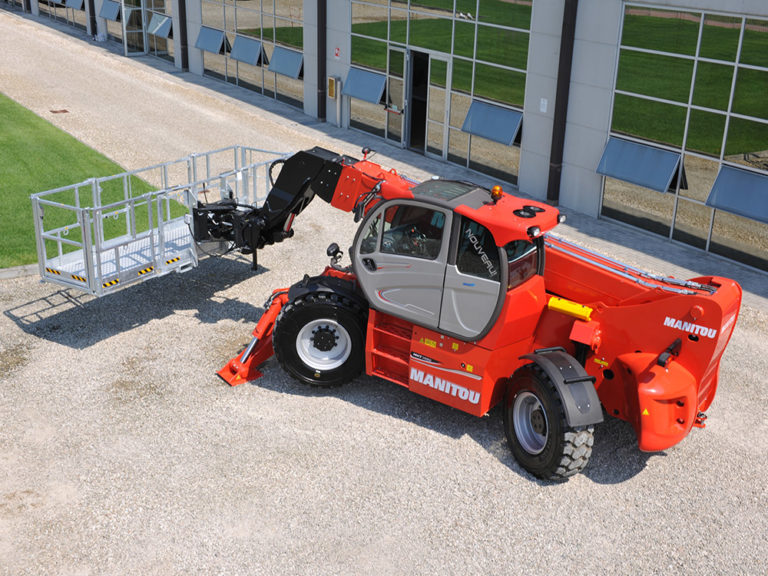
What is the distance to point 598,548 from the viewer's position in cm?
813

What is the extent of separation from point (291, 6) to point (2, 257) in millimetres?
14318

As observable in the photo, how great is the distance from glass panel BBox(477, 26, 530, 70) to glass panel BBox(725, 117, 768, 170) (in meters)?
5.21

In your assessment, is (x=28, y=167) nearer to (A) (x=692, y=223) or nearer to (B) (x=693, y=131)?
(B) (x=693, y=131)

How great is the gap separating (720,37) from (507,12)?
5.27 meters

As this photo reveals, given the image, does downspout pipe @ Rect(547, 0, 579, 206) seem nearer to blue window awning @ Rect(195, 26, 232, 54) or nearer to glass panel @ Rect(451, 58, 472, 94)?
glass panel @ Rect(451, 58, 472, 94)

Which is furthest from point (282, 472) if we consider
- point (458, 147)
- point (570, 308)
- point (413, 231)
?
point (458, 147)

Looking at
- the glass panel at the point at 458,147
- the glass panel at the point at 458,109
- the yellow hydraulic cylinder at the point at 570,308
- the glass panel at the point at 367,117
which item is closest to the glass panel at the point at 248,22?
the glass panel at the point at 367,117

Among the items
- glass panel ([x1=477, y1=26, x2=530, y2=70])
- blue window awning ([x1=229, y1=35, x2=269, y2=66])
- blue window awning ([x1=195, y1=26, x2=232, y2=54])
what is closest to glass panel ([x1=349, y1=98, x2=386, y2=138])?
glass panel ([x1=477, y1=26, x2=530, y2=70])

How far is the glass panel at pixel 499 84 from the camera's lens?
19000 mm

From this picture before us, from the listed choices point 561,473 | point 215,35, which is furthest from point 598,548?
point 215,35

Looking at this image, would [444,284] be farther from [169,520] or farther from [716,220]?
[716,220]

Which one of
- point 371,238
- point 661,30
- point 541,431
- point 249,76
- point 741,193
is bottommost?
point 541,431

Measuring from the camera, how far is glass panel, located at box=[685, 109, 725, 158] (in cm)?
1548

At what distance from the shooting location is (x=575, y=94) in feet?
57.6
